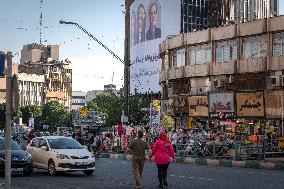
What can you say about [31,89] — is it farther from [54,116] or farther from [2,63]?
[2,63]

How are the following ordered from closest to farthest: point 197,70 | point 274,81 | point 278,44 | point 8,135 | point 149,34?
point 8,135, point 274,81, point 278,44, point 197,70, point 149,34

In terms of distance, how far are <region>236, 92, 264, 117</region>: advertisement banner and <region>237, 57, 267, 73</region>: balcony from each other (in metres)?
1.99

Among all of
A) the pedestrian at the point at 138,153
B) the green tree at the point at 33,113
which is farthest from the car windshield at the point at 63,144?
the green tree at the point at 33,113

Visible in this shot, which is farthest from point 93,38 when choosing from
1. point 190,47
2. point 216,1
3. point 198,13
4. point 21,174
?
point 198,13

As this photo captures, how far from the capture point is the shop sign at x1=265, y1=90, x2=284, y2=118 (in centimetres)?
4156

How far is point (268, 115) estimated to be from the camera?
4231 centimetres

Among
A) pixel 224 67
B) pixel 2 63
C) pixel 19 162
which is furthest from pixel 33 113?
pixel 2 63

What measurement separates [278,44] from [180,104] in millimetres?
11478

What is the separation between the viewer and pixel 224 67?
47.8 meters

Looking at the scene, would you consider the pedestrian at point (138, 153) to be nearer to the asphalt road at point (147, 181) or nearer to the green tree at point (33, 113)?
the asphalt road at point (147, 181)

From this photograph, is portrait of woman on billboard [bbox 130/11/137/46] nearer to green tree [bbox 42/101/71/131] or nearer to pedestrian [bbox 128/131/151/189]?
green tree [bbox 42/101/71/131]

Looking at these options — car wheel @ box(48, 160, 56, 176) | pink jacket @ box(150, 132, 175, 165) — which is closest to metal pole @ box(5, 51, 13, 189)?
pink jacket @ box(150, 132, 175, 165)

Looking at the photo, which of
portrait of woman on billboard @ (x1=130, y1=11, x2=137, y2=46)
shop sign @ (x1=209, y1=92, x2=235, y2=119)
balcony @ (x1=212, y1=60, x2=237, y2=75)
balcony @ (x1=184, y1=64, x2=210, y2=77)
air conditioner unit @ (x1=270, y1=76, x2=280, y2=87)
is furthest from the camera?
portrait of woman on billboard @ (x1=130, y1=11, x2=137, y2=46)

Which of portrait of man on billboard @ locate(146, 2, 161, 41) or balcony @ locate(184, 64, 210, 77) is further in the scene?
portrait of man on billboard @ locate(146, 2, 161, 41)
